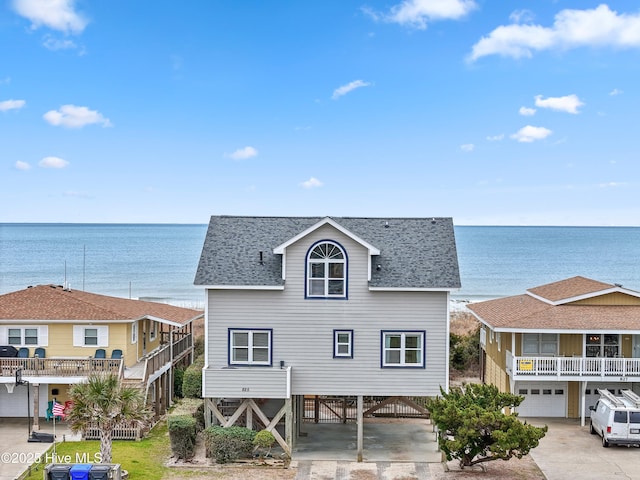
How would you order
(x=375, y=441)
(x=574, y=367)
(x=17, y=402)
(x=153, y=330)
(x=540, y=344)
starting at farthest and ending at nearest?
(x=153, y=330), (x=540, y=344), (x=17, y=402), (x=574, y=367), (x=375, y=441)

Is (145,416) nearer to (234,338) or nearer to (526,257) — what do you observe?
(234,338)

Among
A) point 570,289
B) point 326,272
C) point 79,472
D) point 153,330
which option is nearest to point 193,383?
point 153,330

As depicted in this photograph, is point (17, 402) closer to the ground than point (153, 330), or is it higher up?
closer to the ground

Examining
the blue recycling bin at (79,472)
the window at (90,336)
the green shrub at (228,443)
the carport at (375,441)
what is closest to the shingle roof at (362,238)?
the green shrub at (228,443)

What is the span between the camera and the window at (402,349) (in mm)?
24734

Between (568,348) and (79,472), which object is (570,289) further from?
(79,472)

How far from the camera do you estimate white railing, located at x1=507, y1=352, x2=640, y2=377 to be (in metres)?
27.2

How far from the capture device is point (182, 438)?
2336 cm

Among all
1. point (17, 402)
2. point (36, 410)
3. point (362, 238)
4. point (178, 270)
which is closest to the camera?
point (362, 238)

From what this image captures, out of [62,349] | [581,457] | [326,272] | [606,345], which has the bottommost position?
[581,457]

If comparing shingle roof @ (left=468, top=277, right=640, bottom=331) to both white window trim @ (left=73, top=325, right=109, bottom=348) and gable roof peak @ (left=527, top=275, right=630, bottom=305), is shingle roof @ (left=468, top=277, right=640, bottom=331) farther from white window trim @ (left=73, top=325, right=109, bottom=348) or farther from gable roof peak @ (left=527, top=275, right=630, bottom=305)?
white window trim @ (left=73, top=325, right=109, bottom=348)

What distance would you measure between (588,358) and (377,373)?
28.3ft

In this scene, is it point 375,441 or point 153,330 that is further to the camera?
point 153,330

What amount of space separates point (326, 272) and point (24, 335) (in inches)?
510
